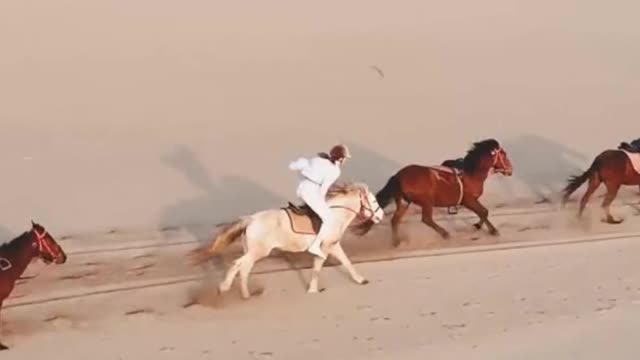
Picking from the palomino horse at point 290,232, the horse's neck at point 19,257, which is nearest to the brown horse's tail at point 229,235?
the palomino horse at point 290,232

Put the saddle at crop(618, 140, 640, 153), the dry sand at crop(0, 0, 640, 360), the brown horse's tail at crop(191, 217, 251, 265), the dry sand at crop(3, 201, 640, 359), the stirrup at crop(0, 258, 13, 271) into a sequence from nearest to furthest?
the stirrup at crop(0, 258, 13, 271) → the dry sand at crop(3, 201, 640, 359) → the dry sand at crop(0, 0, 640, 360) → the brown horse's tail at crop(191, 217, 251, 265) → the saddle at crop(618, 140, 640, 153)

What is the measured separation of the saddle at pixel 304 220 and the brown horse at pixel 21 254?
6.72ft

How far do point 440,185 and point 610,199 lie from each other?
216 centimetres

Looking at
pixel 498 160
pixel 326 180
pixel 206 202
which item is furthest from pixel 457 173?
pixel 206 202

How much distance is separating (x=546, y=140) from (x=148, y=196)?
5738mm

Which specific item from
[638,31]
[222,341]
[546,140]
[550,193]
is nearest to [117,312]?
[222,341]

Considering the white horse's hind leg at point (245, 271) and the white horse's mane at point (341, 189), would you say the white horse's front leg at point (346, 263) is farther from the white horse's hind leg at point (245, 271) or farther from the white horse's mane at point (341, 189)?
the white horse's hind leg at point (245, 271)

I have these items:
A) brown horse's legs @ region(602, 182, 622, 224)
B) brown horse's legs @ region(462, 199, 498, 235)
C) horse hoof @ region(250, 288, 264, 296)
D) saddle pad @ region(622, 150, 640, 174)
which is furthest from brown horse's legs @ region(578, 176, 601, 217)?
horse hoof @ region(250, 288, 264, 296)

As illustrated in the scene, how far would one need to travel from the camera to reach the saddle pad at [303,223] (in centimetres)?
1136

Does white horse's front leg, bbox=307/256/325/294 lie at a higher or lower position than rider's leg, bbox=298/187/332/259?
lower

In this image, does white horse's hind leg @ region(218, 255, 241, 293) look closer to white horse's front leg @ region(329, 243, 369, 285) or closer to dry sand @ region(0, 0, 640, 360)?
dry sand @ region(0, 0, 640, 360)

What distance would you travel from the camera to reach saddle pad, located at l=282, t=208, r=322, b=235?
37.3ft

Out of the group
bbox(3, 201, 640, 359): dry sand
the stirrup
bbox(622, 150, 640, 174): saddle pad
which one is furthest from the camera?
bbox(622, 150, 640, 174): saddle pad

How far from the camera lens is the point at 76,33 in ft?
66.4
